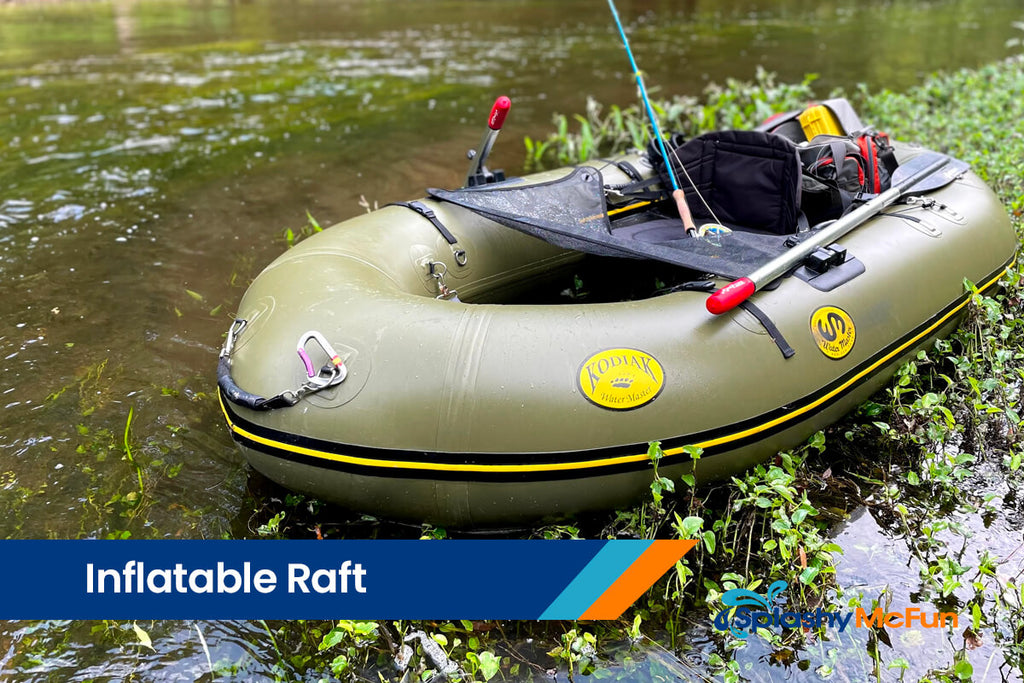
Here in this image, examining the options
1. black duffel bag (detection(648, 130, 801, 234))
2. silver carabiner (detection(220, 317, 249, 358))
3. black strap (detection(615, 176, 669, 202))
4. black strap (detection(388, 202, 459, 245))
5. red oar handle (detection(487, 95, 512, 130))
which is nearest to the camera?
silver carabiner (detection(220, 317, 249, 358))

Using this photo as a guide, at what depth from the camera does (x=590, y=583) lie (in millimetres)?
2498

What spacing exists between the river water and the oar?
0.97 meters

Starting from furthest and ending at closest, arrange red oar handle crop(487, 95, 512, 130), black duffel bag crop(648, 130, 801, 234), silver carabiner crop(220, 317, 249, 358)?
black duffel bag crop(648, 130, 801, 234) → red oar handle crop(487, 95, 512, 130) → silver carabiner crop(220, 317, 249, 358)

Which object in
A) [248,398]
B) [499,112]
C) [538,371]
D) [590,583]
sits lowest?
[590,583]

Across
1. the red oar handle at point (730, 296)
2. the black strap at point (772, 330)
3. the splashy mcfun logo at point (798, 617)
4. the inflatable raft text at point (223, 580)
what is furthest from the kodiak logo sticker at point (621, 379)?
the inflatable raft text at point (223, 580)

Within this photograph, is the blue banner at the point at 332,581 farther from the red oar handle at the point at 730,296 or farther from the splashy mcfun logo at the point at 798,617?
the red oar handle at the point at 730,296

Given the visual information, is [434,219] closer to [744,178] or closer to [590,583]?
[744,178]

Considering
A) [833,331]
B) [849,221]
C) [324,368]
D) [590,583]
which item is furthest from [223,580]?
[849,221]

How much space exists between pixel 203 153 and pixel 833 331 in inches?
215

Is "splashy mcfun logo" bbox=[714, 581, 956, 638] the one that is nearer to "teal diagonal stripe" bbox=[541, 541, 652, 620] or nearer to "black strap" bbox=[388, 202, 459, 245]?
"teal diagonal stripe" bbox=[541, 541, 652, 620]

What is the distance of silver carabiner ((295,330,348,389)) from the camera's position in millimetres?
2537

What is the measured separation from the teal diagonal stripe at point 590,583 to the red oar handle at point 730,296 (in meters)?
0.81

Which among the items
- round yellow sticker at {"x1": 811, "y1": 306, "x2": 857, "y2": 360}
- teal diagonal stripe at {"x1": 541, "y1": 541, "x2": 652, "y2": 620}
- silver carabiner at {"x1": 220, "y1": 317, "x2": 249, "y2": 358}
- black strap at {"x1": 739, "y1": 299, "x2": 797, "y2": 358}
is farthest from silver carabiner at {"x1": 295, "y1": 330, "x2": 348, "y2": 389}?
round yellow sticker at {"x1": 811, "y1": 306, "x2": 857, "y2": 360}

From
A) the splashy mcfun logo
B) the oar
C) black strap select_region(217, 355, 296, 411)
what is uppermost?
the oar
